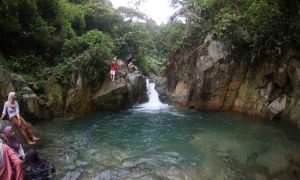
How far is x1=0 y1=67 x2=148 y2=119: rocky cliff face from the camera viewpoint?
47.8 feet

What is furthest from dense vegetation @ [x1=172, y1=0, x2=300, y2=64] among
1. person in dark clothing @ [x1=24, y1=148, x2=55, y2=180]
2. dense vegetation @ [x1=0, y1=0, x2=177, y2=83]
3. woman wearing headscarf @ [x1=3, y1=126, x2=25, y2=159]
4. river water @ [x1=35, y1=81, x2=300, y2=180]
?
woman wearing headscarf @ [x1=3, y1=126, x2=25, y2=159]

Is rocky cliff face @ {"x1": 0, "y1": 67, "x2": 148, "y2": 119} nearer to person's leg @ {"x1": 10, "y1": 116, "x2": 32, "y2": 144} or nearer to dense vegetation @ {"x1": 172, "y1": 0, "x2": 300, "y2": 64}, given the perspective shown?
person's leg @ {"x1": 10, "y1": 116, "x2": 32, "y2": 144}

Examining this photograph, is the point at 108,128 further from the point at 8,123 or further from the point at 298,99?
the point at 298,99

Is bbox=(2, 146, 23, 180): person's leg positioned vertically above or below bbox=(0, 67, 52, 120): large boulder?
below

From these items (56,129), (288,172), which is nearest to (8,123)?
(56,129)

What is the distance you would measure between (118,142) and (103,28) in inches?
655

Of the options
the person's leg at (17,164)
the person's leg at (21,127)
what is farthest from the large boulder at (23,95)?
the person's leg at (17,164)

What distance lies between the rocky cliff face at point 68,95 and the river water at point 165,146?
903mm

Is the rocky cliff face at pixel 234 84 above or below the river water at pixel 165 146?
above

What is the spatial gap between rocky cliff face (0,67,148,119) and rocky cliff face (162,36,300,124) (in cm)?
384

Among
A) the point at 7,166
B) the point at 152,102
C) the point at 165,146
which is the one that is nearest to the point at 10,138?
the point at 7,166

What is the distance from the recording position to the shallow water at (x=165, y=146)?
9398mm

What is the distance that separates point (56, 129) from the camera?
45.9 feet

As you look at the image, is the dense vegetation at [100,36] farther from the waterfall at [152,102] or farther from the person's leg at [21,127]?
the person's leg at [21,127]
